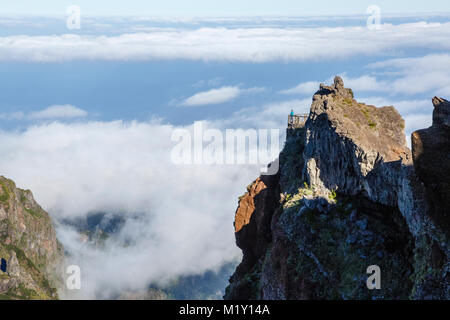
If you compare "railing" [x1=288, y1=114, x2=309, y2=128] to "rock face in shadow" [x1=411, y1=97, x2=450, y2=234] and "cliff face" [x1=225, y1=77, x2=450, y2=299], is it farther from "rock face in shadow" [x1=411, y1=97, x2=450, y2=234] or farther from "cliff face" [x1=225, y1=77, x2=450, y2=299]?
"rock face in shadow" [x1=411, y1=97, x2=450, y2=234]

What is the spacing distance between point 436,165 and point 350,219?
11451mm

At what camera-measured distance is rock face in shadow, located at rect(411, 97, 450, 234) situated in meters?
30.0

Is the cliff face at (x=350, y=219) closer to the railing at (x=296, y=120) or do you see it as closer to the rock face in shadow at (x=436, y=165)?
the rock face in shadow at (x=436, y=165)

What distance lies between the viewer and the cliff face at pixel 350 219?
105 ft

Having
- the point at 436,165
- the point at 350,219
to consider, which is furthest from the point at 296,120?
the point at 436,165

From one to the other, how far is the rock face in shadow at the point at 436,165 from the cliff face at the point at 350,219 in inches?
5.8

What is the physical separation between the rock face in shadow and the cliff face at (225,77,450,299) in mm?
148

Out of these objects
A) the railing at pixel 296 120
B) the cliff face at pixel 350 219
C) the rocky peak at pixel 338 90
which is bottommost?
the cliff face at pixel 350 219

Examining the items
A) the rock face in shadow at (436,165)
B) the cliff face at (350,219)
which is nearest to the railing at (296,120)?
the cliff face at (350,219)

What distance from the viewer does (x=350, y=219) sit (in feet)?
136

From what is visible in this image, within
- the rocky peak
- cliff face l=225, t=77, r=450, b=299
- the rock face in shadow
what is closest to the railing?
the rocky peak

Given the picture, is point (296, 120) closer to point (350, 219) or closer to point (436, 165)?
point (350, 219)
